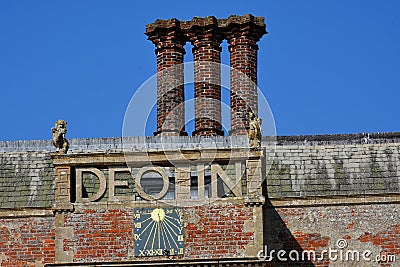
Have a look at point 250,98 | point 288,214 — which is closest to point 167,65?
point 250,98

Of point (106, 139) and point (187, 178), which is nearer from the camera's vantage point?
point (187, 178)

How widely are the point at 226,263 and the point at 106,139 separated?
8255 millimetres

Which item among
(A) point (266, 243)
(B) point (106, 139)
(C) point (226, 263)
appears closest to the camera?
(C) point (226, 263)

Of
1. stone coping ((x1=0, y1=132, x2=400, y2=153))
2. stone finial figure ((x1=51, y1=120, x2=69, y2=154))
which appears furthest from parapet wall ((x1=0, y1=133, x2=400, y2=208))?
stone finial figure ((x1=51, y1=120, x2=69, y2=154))

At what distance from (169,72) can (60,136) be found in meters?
7.25

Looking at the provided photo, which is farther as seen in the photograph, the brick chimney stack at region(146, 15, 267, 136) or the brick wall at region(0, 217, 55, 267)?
the brick chimney stack at region(146, 15, 267, 136)

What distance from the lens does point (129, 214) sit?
4584cm

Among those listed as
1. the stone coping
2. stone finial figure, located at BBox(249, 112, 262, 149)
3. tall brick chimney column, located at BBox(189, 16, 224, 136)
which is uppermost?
tall brick chimney column, located at BBox(189, 16, 224, 136)

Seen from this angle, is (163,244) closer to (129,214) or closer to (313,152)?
(129,214)

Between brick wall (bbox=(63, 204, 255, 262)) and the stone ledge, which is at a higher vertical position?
the stone ledge

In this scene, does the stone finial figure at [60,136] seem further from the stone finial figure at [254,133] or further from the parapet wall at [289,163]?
the stone finial figure at [254,133]

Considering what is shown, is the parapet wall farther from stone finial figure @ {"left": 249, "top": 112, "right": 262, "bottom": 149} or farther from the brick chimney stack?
stone finial figure @ {"left": 249, "top": 112, "right": 262, "bottom": 149}

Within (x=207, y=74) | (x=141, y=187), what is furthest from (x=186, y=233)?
(x=207, y=74)

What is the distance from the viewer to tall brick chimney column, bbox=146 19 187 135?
5212cm
